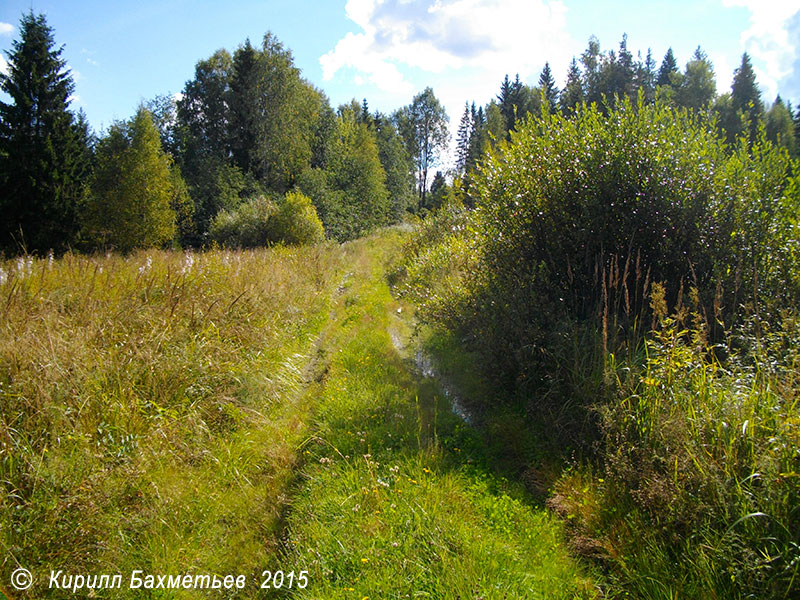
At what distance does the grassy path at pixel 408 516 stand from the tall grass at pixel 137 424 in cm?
41

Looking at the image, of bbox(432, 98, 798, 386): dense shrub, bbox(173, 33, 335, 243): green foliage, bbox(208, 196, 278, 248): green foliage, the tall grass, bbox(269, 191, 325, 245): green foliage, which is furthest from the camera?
bbox(173, 33, 335, 243): green foliage

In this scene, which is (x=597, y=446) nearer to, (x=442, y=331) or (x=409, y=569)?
(x=409, y=569)

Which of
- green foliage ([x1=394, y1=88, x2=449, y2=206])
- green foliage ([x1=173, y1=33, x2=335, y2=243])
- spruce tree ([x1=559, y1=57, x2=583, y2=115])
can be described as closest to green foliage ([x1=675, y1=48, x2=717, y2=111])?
spruce tree ([x1=559, y1=57, x2=583, y2=115])

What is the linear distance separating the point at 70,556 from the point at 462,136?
7261 centimetres

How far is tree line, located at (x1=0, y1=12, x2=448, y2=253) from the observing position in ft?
81.1

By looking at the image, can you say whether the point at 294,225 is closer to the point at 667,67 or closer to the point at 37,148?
the point at 37,148

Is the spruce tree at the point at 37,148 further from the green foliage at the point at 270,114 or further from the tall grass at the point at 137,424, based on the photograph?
the tall grass at the point at 137,424

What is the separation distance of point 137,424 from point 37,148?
30240 mm

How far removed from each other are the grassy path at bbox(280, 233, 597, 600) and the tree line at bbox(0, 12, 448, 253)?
16636 millimetres

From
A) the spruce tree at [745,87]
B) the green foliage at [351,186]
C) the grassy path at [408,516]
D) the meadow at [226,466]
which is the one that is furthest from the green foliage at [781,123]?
the meadow at [226,466]

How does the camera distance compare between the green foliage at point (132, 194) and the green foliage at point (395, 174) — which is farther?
the green foliage at point (395, 174)

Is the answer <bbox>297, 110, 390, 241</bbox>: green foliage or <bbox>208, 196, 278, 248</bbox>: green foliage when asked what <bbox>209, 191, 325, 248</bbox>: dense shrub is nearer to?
<bbox>208, 196, 278, 248</bbox>: green foliage

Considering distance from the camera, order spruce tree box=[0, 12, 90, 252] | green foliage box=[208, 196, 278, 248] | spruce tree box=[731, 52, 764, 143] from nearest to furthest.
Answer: green foliage box=[208, 196, 278, 248] → spruce tree box=[0, 12, 90, 252] → spruce tree box=[731, 52, 764, 143]

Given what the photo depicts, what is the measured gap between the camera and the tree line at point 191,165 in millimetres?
24734
